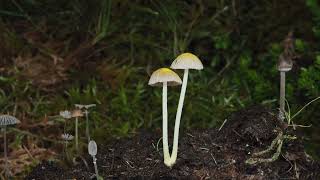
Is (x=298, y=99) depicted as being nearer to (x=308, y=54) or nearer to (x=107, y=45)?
(x=308, y=54)

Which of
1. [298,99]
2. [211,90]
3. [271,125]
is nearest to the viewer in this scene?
[271,125]

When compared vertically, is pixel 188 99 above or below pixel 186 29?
below

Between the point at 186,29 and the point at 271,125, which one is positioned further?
the point at 186,29

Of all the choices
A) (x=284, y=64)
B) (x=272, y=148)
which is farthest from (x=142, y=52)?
(x=272, y=148)

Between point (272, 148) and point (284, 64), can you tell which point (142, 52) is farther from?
point (272, 148)

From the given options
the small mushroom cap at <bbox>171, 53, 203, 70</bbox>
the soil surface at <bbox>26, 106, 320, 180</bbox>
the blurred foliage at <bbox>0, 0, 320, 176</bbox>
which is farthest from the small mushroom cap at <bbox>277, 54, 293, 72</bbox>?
the blurred foliage at <bbox>0, 0, 320, 176</bbox>

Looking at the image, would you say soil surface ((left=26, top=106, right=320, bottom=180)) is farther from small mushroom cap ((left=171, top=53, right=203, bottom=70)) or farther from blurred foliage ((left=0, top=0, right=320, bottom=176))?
blurred foliage ((left=0, top=0, right=320, bottom=176))

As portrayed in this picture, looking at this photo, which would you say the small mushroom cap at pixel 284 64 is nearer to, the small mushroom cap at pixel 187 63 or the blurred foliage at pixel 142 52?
the small mushroom cap at pixel 187 63

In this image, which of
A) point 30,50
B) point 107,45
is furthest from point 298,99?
point 30,50
